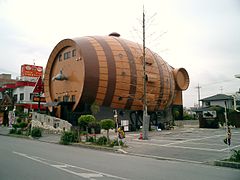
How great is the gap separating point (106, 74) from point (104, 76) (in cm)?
35

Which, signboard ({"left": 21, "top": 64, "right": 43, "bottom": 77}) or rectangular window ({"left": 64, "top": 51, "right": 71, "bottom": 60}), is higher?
signboard ({"left": 21, "top": 64, "right": 43, "bottom": 77})

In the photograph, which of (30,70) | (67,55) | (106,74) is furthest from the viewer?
(30,70)

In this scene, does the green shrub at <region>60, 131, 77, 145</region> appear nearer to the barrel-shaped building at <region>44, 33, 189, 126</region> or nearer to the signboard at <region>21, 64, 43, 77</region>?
the barrel-shaped building at <region>44, 33, 189, 126</region>

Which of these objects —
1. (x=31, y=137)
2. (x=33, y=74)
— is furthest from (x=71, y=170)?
(x=33, y=74)

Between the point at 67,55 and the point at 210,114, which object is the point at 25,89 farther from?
the point at 210,114

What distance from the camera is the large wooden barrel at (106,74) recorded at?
3094 cm

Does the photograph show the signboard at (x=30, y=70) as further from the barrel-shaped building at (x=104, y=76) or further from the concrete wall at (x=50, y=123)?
the concrete wall at (x=50, y=123)

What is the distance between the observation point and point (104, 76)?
102 ft

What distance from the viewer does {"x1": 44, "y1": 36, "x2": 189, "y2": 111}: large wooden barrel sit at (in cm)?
3094

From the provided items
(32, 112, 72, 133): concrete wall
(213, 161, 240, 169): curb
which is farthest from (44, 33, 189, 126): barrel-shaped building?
(213, 161, 240, 169): curb

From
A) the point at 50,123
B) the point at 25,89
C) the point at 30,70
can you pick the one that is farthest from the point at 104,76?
the point at 30,70

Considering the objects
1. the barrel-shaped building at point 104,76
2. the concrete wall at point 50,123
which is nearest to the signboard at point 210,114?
the barrel-shaped building at point 104,76

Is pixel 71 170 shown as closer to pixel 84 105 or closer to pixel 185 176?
pixel 185 176

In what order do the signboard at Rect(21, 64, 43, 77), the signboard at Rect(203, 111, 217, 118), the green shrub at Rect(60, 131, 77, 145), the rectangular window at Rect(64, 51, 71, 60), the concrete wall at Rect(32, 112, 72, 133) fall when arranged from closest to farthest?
the green shrub at Rect(60, 131, 77, 145)
the concrete wall at Rect(32, 112, 72, 133)
the rectangular window at Rect(64, 51, 71, 60)
the signboard at Rect(203, 111, 217, 118)
the signboard at Rect(21, 64, 43, 77)
